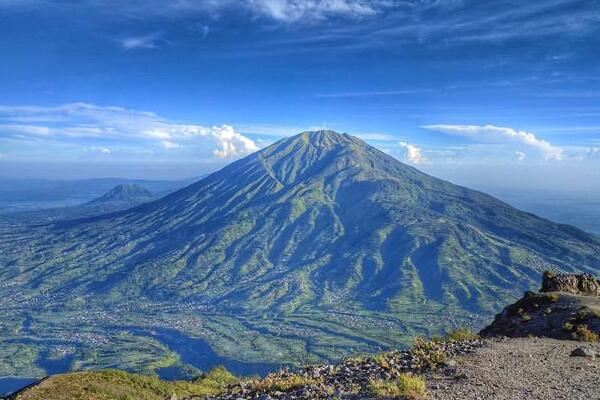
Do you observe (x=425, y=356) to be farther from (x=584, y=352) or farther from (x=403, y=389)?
(x=584, y=352)

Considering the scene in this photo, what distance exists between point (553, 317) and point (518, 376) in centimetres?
1284

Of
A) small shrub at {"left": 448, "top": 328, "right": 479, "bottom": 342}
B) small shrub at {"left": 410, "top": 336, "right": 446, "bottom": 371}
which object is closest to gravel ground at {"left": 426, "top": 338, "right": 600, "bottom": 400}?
small shrub at {"left": 410, "top": 336, "right": 446, "bottom": 371}

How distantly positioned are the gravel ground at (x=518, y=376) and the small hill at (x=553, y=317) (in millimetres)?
3474

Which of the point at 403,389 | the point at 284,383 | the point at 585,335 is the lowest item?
the point at 284,383

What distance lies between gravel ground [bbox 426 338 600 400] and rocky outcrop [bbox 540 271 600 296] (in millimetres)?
16402

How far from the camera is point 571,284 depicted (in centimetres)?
3875

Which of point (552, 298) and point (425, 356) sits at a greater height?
point (552, 298)

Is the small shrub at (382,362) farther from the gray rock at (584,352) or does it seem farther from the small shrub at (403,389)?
the gray rock at (584,352)

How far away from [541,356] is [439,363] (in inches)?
203

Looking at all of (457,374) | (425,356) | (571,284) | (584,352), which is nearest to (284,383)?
(425,356)

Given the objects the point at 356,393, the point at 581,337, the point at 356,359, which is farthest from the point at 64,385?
the point at 581,337

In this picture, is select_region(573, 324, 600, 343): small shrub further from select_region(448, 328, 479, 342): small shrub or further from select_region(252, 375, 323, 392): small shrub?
select_region(252, 375, 323, 392): small shrub

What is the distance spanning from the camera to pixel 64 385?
23.9 m

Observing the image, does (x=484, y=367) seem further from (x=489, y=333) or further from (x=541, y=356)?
(x=489, y=333)
